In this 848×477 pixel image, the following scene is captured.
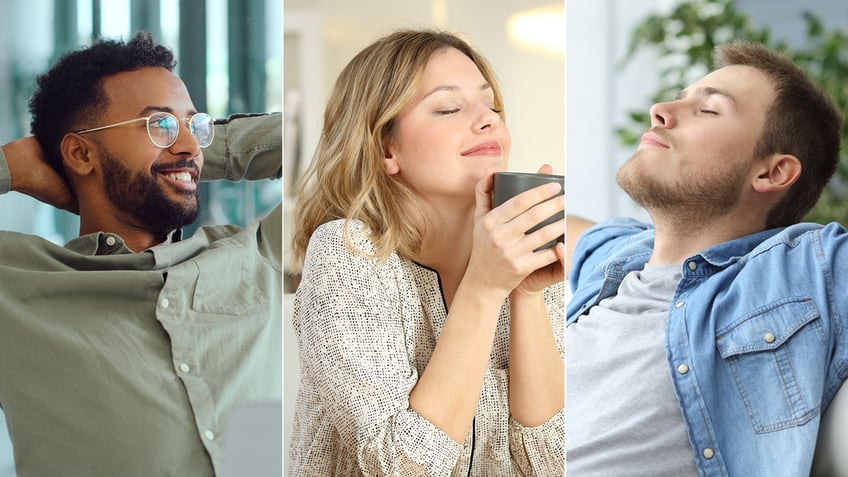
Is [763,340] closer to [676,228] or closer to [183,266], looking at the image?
[676,228]

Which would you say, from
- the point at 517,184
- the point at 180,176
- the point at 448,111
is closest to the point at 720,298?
the point at 517,184

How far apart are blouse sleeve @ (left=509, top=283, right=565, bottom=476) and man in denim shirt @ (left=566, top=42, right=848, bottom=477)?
29mm

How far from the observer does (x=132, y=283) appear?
2.20 metres

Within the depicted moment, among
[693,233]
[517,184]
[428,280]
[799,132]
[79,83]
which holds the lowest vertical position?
[428,280]

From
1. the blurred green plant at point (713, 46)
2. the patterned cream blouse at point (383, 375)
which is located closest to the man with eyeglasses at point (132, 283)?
the patterned cream blouse at point (383, 375)

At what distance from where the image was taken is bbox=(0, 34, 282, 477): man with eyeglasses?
86.3 inches

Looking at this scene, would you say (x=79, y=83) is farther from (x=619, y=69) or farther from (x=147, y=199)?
(x=619, y=69)

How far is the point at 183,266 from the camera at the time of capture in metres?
2.22

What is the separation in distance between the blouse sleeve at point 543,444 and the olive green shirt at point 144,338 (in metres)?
0.61

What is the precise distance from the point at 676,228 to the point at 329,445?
0.94 meters

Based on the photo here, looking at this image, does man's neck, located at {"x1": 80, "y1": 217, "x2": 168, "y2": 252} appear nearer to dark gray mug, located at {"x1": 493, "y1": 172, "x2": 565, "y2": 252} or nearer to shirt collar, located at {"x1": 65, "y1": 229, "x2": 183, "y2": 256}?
shirt collar, located at {"x1": 65, "y1": 229, "x2": 183, "y2": 256}

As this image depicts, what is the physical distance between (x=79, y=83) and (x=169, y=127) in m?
0.25

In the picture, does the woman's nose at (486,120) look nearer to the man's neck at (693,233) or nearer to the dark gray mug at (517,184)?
the dark gray mug at (517,184)

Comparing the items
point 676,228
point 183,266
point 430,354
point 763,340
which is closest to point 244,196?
point 183,266
